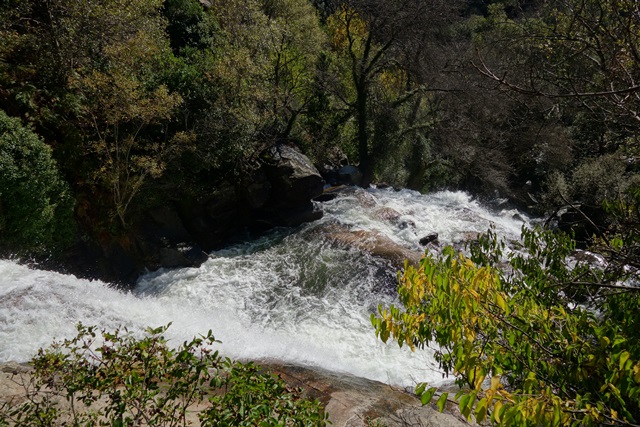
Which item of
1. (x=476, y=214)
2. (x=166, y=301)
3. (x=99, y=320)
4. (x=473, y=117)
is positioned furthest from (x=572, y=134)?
(x=99, y=320)

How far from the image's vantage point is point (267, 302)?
9.51m

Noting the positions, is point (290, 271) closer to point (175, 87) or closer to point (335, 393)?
point (335, 393)

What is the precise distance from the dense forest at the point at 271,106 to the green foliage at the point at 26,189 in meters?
0.03

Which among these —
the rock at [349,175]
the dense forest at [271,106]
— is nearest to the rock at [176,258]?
the dense forest at [271,106]

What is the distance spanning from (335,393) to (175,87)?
1020 cm

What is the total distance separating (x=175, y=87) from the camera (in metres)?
12.1

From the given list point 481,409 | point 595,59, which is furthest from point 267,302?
point 481,409

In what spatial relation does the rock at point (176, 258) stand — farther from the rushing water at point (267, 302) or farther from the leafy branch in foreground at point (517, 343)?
the leafy branch in foreground at point (517, 343)

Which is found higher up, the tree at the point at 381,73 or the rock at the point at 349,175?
the tree at the point at 381,73

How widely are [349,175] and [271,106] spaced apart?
5907 millimetres

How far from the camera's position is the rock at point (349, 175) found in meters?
18.4

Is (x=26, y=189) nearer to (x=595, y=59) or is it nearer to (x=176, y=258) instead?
(x=176, y=258)

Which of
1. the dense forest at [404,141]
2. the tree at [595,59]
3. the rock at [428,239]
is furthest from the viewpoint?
the rock at [428,239]

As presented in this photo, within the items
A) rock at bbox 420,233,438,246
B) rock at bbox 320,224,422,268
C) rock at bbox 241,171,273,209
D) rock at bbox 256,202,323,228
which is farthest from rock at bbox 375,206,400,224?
rock at bbox 241,171,273,209
